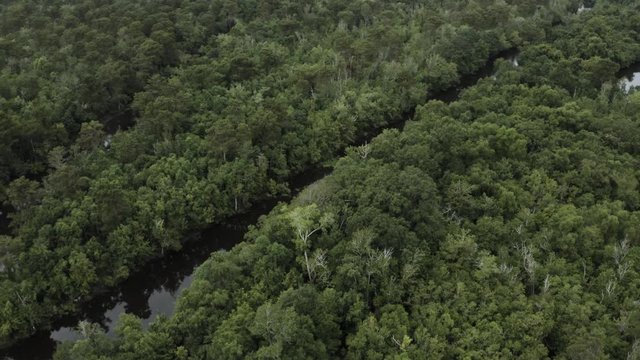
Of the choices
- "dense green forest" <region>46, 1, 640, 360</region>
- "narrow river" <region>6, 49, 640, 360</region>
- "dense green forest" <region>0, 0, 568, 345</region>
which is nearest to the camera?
"dense green forest" <region>46, 1, 640, 360</region>

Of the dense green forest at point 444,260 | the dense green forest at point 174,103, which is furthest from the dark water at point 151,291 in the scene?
the dense green forest at point 444,260

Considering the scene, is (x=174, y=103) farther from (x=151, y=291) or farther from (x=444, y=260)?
(x=444, y=260)

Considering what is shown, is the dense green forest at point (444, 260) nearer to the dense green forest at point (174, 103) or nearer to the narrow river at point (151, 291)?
the narrow river at point (151, 291)

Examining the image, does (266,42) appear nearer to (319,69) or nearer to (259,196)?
(319,69)

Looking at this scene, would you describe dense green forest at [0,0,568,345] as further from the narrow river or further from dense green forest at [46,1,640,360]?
dense green forest at [46,1,640,360]

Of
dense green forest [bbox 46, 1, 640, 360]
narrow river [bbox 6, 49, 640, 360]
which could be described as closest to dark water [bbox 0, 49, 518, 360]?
narrow river [bbox 6, 49, 640, 360]

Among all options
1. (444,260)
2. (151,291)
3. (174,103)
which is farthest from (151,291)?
(444,260)
